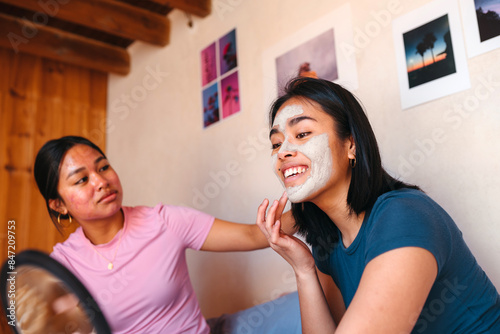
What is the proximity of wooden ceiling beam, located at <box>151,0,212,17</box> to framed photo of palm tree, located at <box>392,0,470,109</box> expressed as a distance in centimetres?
125

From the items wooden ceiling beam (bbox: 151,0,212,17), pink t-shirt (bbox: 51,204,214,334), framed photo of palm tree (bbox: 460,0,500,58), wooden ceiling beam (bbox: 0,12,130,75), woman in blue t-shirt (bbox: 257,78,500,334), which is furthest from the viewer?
wooden ceiling beam (bbox: 0,12,130,75)

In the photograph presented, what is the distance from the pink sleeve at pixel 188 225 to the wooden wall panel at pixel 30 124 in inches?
60.0

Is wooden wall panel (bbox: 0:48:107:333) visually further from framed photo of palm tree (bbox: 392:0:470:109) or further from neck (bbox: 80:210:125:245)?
framed photo of palm tree (bbox: 392:0:470:109)

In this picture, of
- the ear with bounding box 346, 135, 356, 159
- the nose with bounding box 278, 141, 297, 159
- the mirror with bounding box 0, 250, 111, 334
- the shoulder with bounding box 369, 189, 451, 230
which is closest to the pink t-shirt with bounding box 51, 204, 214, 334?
the mirror with bounding box 0, 250, 111, 334

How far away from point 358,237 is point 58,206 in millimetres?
1125

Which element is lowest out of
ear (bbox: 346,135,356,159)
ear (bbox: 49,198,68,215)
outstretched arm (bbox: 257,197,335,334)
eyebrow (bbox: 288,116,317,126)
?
outstretched arm (bbox: 257,197,335,334)

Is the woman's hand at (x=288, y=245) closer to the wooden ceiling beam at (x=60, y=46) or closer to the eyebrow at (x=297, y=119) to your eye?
the eyebrow at (x=297, y=119)

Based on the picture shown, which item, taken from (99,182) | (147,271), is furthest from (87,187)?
(147,271)

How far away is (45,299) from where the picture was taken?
889mm

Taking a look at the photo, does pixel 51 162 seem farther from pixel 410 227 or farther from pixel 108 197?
pixel 410 227

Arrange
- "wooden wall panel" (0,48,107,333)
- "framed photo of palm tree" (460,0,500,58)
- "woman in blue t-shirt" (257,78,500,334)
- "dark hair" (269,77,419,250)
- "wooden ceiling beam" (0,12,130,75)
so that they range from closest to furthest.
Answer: "woman in blue t-shirt" (257,78,500,334) → "dark hair" (269,77,419,250) → "framed photo of palm tree" (460,0,500,58) → "wooden ceiling beam" (0,12,130,75) → "wooden wall panel" (0,48,107,333)

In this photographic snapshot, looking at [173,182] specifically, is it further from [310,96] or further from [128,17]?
[310,96]

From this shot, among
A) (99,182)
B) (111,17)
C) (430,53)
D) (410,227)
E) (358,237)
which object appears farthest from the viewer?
(111,17)

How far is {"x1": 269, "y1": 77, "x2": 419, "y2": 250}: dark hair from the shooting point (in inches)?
40.6
